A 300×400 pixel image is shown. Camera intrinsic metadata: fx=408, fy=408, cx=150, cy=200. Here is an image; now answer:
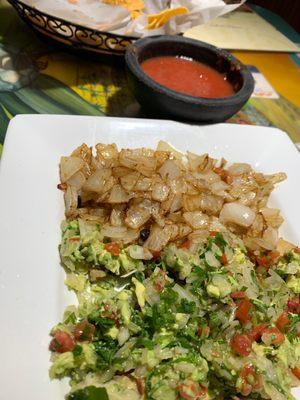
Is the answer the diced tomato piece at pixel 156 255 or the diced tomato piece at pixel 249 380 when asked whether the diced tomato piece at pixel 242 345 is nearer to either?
the diced tomato piece at pixel 249 380

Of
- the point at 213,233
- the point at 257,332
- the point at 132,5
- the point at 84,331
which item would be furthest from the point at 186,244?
the point at 132,5

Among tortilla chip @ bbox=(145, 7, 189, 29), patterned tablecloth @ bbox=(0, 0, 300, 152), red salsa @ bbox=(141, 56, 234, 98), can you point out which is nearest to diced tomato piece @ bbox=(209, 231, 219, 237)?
red salsa @ bbox=(141, 56, 234, 98)

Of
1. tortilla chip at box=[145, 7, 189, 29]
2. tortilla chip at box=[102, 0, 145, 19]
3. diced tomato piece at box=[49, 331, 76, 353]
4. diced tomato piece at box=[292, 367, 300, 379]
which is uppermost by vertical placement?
tortilla chip at box=[145, 7, 189, 29]

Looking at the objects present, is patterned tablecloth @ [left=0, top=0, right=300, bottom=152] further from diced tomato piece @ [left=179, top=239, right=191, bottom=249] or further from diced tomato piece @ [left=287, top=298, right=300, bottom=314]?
→ diced tomato piece @ [left=287, top=298, right=300, bottom=314]

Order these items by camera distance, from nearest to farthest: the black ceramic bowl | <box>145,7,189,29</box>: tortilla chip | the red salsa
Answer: the black ceramic bowl < the red salsa < <box>145,7,189,29</box>: tortilla chip

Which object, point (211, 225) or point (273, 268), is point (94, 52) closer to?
point (211, 225)

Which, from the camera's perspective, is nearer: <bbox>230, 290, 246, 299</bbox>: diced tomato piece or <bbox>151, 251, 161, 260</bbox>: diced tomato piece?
<bbox>230, 290, 246, 299</bbox>: diced tomato piece

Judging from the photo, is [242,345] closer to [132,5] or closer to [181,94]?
[181,94]
